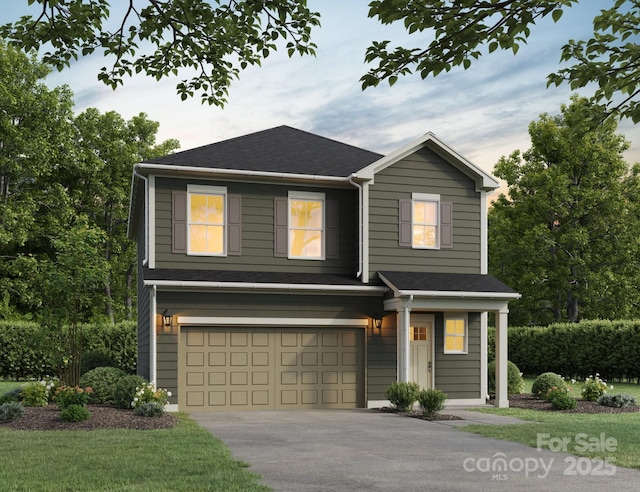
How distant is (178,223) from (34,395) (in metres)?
5.00

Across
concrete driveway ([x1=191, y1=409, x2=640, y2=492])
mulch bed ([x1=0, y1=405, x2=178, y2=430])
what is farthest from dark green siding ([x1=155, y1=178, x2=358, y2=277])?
concrete driveway ([x1=191, y1=409, x2=640, y2=492])

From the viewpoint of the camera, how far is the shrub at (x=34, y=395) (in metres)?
16.9

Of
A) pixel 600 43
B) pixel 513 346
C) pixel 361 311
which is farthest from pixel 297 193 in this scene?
pixel 513 346

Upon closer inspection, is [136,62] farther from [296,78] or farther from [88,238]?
[88,238]

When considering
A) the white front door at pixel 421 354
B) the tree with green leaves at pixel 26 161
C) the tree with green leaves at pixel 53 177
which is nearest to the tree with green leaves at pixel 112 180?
the tree with green leaves at pixel 53 177

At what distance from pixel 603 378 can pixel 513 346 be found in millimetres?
3838

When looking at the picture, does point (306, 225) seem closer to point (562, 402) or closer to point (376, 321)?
point (376, 321)

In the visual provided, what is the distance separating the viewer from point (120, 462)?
33.1ft

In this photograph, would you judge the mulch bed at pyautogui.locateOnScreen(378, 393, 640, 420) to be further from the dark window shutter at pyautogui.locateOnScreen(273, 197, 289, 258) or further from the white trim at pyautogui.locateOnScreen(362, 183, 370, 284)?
the dark window shutter at pyautogui.locateOnScreen(273, 197, 289, 258)

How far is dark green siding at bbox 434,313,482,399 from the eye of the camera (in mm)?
20328

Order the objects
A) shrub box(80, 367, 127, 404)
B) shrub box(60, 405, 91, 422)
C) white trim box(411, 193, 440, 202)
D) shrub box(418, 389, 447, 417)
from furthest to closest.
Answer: white trim box(411, 193, 440, 202) → shrub box(80, 367, 127, 404) → shrub box(418, 389, 447, 417) → shrub box(60, 405, 91, 422)

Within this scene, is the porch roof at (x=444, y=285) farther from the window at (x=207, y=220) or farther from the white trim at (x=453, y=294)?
the window at (x=207, y=220)

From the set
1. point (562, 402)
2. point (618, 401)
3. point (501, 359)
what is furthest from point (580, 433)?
point (501, 359)

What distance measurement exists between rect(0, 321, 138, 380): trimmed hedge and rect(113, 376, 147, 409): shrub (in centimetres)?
1091
